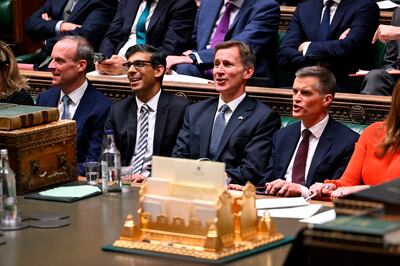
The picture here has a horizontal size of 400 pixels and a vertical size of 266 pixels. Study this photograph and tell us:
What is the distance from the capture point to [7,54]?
19.5ft

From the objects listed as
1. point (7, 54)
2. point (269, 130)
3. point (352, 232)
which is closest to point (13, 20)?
point (7, 54)

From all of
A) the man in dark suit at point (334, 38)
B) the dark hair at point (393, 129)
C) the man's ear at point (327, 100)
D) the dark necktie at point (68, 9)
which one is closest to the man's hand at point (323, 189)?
the dark hair at point (393, 129)

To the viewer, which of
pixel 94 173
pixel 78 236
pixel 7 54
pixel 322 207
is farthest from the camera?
pixel 7 54

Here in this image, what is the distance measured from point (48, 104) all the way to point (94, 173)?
1.79m

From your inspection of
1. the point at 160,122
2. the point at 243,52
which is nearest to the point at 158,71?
the point at 160,122

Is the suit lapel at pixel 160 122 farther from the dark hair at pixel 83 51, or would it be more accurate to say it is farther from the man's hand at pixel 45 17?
the man's hand at pixel 45 17

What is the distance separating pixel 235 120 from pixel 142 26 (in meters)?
2.06

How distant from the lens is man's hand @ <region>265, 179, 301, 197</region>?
4793 millimetres

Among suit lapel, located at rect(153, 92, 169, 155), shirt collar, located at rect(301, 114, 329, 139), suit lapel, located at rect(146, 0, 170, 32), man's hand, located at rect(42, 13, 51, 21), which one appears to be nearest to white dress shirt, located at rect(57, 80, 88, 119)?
suit lapel, located at rect(153, 92, 169, 155)

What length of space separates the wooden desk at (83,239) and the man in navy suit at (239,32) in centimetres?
262

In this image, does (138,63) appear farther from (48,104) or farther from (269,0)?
(269,0)

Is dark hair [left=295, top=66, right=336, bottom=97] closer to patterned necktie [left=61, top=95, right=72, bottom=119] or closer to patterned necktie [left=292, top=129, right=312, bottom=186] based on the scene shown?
patterned necktie [left=292, top=129, right=312, bottom=186]

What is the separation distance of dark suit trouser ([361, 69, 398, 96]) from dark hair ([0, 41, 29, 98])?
2.11 m

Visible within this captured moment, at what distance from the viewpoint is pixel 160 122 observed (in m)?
5.82
